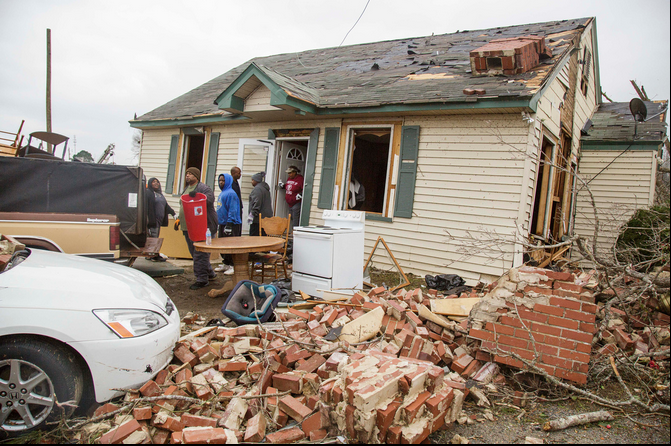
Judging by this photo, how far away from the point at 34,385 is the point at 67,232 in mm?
2823

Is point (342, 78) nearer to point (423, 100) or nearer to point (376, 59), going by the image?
point (376, 59)

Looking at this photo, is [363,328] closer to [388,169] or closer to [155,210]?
[388,169]

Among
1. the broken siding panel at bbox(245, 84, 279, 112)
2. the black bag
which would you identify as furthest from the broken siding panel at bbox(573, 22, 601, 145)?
the broken siding panel at bbox(245, 84, 279, 112)

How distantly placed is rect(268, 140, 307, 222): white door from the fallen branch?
709 centimetres

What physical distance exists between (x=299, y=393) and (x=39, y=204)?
4.67m

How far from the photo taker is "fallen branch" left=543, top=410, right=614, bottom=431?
263cm

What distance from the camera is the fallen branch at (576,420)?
2629mm

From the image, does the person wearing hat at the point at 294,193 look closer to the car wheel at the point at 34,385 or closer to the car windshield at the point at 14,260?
the car windshield at the point at 14,260

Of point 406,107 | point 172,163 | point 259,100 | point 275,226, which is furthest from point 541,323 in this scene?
point 172,163

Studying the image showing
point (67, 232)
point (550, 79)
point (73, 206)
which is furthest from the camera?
point (550, 79)

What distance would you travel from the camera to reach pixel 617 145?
9.90 metres

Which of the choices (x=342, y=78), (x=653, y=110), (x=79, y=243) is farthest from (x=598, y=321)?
(x=653, y=110)

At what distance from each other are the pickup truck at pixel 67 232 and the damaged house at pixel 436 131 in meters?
4.09

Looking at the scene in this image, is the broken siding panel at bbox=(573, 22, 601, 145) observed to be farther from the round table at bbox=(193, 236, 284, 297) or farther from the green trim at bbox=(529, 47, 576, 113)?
the round table at bbox=(193, 236, 284, 297)
